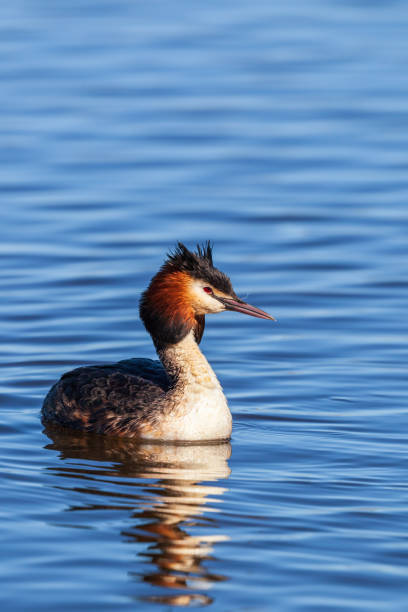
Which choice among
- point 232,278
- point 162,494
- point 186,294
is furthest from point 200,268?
point 232,278

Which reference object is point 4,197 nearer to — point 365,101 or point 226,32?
point 365,101

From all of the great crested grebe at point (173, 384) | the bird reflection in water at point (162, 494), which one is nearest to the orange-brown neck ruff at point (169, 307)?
the great crested grebe at point (173, 384)

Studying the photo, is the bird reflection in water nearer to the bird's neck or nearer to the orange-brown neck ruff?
the bird's neck

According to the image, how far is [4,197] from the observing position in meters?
17.9

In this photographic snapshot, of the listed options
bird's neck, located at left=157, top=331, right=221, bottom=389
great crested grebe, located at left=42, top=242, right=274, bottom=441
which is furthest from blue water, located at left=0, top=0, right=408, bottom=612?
bird's neck, located at left=157, top=331, right=221, bottom=389

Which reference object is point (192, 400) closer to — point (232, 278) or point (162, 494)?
point (162, 494)

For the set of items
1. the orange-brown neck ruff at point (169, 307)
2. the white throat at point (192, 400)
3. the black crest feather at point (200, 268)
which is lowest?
the white throat at point (192, 400)

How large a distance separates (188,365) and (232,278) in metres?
4.22

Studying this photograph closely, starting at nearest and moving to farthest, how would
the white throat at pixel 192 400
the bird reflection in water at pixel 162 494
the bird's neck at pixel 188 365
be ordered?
the bird reflection in water at pixel 162 494
the white throat at pixel 192 400
the bird's neck at pixel 188 365

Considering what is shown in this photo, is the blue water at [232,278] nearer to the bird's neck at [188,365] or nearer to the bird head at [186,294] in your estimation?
the bird's neck at [188,365]

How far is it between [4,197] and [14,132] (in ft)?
10.4

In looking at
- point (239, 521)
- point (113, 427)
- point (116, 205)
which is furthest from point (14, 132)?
point (239, 521)

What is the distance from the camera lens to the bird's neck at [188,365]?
1084cm

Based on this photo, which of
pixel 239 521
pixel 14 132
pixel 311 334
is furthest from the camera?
pixel 14 132
